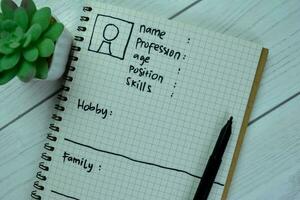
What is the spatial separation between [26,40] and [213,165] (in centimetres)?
29

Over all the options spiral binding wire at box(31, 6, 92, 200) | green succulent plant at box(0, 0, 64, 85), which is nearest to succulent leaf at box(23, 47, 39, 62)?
green succulent plant at box(0, 0, 64, 85)

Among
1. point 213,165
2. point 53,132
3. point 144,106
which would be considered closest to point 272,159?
point 213,165

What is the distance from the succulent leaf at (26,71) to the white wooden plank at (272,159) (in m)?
0.30

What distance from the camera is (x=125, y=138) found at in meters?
0.57

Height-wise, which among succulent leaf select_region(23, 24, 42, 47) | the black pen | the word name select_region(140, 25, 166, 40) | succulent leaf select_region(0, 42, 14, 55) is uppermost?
the word name select_region(140, 25, 166, 40)

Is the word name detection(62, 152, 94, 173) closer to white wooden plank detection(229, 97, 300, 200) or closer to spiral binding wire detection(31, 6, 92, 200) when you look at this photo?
spiral binding wire detection(31, 6, 92, 200)

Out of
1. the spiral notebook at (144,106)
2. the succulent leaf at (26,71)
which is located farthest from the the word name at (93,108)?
the succulent leaf at (26,71)

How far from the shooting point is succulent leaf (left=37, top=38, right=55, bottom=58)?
47cm

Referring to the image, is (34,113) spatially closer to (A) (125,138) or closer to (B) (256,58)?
(A) (125,138)

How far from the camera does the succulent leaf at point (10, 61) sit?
18.8 inches

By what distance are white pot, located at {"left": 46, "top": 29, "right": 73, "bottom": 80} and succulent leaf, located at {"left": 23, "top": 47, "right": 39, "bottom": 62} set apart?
0.04m

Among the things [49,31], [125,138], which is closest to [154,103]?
[125,138]

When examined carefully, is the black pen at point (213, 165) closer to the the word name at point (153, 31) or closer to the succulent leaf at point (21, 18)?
the the word name at point (153, 31)

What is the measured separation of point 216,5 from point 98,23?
6.6 inches
